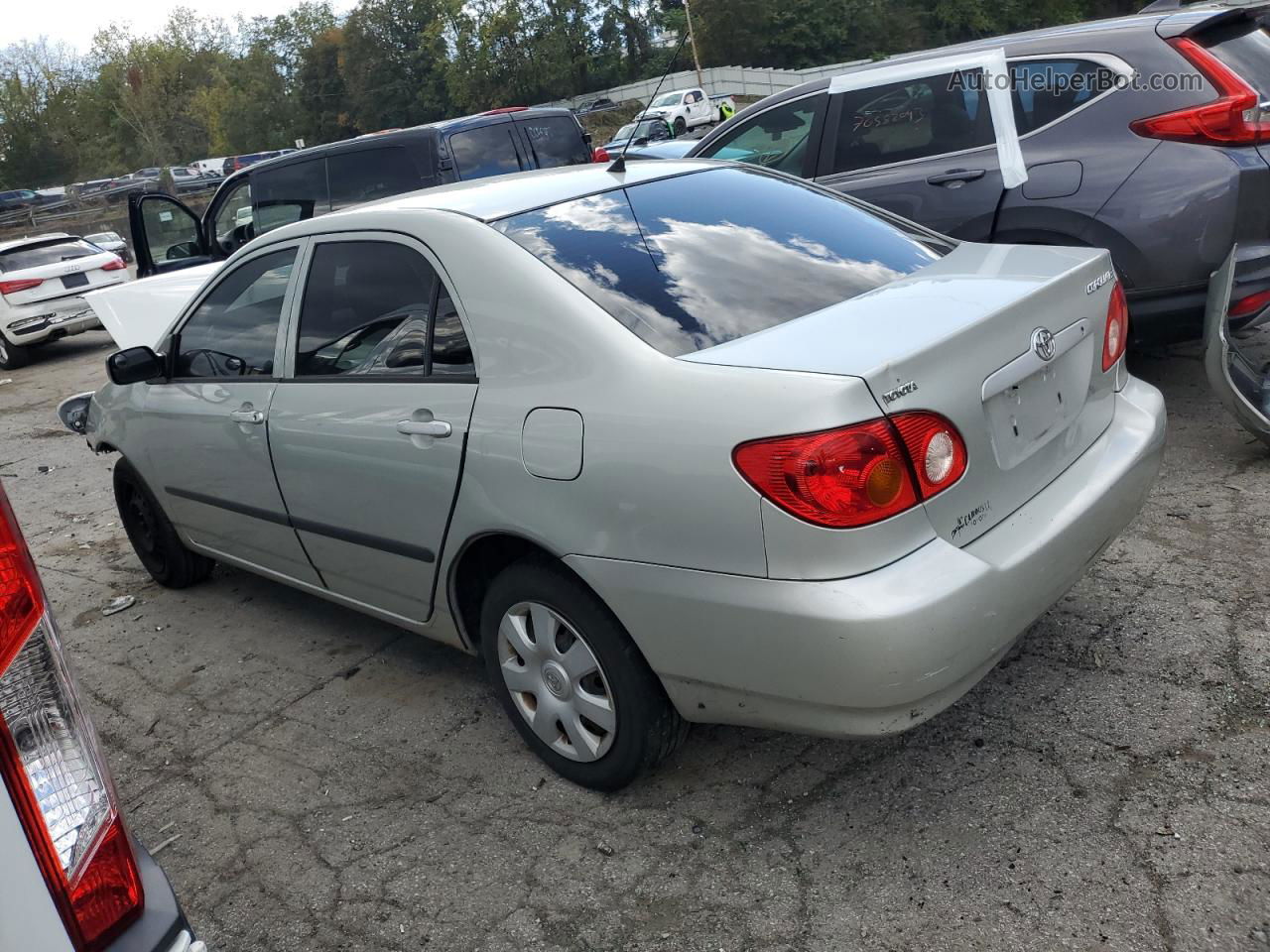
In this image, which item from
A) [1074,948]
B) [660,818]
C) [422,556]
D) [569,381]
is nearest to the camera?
[1074,948]

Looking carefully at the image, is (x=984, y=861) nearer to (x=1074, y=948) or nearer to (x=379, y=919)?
(x=1074, y=948)

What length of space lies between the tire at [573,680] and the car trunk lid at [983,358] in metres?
0.73

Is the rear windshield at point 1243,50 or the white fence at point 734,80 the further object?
the white fence at point 734,80

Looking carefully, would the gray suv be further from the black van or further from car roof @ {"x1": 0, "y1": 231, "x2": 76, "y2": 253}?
car roof @ {"x1": 0, "y1": 231, "x2": 76, "y2": 253}

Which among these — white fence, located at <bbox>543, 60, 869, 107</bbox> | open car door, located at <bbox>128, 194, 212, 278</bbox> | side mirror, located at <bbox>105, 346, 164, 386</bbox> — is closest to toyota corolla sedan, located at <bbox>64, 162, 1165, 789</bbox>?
side mirror, located at <bbox>105, 346, 164, 386</bbox>

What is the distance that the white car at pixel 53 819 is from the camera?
1.40m

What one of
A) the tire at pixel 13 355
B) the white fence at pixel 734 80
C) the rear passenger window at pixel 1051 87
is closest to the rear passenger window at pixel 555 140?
the rear passenger window at pixel 1051 87

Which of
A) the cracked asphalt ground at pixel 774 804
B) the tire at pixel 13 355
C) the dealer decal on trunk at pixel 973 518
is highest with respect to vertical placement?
the dealer decal on trunk at pixel 973 518

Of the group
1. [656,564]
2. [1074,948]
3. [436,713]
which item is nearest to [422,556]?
[436,713]

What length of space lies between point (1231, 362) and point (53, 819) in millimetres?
4375

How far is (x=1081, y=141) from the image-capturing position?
5.15m

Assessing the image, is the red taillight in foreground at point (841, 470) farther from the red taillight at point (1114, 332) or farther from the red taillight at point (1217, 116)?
the red taillight at point (1217, 116)

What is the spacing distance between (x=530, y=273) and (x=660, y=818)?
4.84 ft

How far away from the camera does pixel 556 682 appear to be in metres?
3.00
